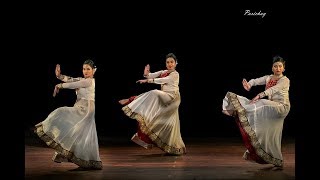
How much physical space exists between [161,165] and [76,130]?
1.19 metres

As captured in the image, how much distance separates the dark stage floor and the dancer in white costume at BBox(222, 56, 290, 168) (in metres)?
0.17

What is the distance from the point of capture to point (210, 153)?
9461 mm

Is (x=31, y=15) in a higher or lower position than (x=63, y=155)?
higher

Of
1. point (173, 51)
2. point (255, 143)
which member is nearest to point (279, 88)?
point (255, 143)

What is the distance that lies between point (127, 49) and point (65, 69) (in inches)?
41.1

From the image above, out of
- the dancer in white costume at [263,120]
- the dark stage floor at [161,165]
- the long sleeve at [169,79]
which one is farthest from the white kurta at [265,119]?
the long sleeve at [169,79]

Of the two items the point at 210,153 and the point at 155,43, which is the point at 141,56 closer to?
the point at 155,43

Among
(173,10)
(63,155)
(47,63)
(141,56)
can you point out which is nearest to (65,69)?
(47,63)

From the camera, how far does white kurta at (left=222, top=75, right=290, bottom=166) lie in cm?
780

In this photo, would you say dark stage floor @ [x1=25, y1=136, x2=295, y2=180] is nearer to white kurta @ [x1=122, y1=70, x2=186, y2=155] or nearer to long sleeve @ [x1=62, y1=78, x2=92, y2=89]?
white kurta @ [x1=122, y1=70, x2=186, y2=155]

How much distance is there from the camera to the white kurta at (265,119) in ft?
25.6

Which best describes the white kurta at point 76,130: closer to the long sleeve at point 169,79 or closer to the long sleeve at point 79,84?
the long sleeve at point 79,84

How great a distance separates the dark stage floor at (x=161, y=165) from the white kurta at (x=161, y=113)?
0.20m

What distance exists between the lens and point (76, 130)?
7477 millimetres
